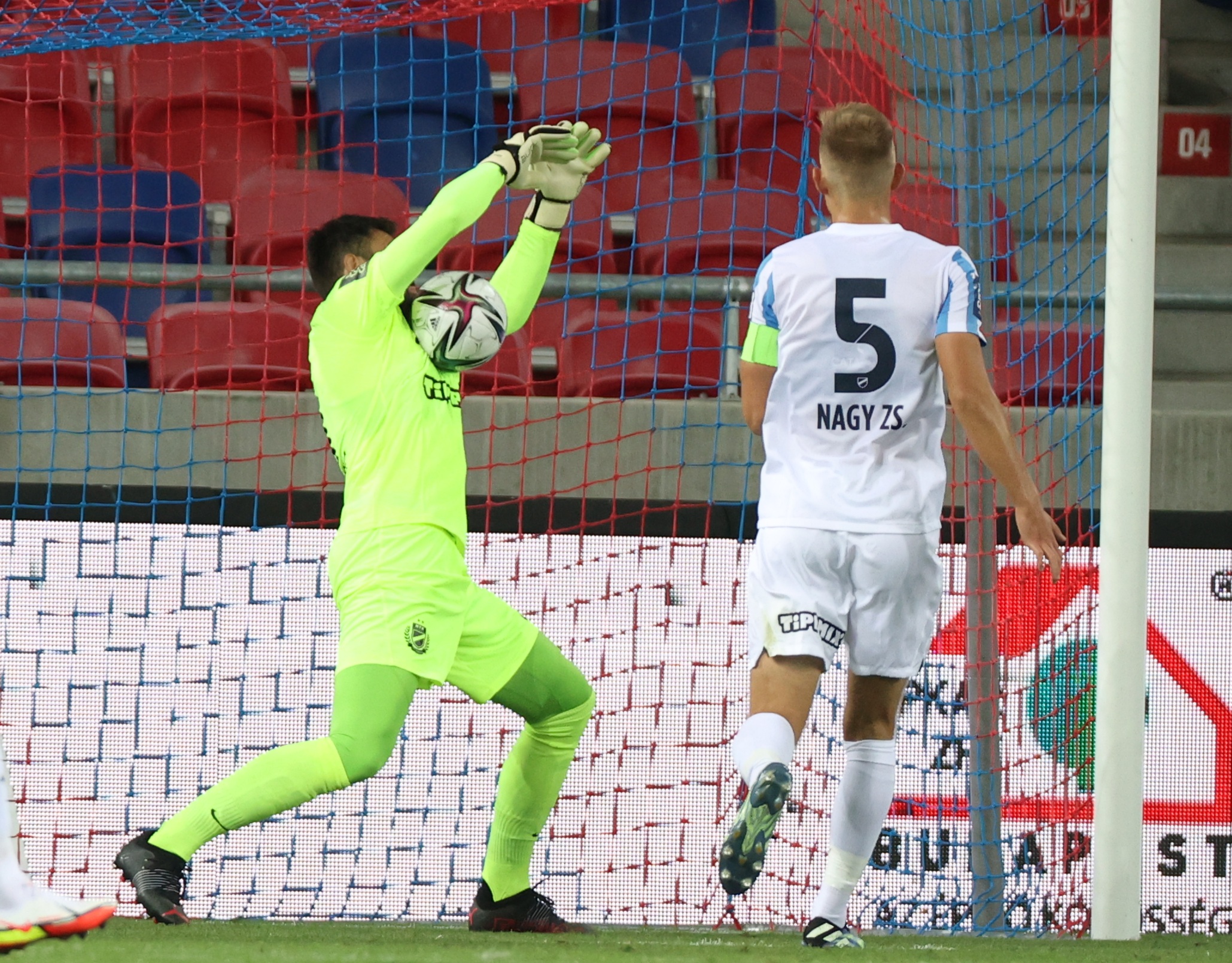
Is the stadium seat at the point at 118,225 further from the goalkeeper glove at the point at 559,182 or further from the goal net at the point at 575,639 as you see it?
the goalkeeper glove at the point at 559,182

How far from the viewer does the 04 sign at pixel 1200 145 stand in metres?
7.20

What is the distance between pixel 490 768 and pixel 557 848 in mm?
287

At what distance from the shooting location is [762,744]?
277 cm

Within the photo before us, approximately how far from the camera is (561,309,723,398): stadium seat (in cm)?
556

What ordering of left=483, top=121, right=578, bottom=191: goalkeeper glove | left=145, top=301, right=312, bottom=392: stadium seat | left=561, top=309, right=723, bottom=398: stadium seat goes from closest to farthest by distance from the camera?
left=483, top=121, right=578, bottom=191: goalkeeper glove
left=145, top=301, right=312, bottom=392: stadium seat
left=561, top=309, right=723, bottom=398: stadium seat

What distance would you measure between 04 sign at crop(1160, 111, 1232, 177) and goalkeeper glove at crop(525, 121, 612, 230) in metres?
4.28

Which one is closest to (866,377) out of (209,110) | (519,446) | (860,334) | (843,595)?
(860,334)

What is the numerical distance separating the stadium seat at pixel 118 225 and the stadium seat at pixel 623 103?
139 cm

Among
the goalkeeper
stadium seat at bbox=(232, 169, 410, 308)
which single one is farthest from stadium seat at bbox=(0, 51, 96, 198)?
the goalkeeper

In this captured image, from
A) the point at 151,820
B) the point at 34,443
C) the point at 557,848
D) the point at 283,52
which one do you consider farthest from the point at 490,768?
the point at 283,52

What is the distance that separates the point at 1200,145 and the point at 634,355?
3103 mm

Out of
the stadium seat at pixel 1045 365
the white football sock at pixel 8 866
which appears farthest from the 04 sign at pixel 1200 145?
the white football sock at pixel 8 866

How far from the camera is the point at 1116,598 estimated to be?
3.39m

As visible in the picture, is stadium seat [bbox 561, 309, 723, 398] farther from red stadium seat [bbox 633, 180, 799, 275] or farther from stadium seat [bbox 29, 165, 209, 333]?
stadium seat [bbox 29, 165, 209, 333]
